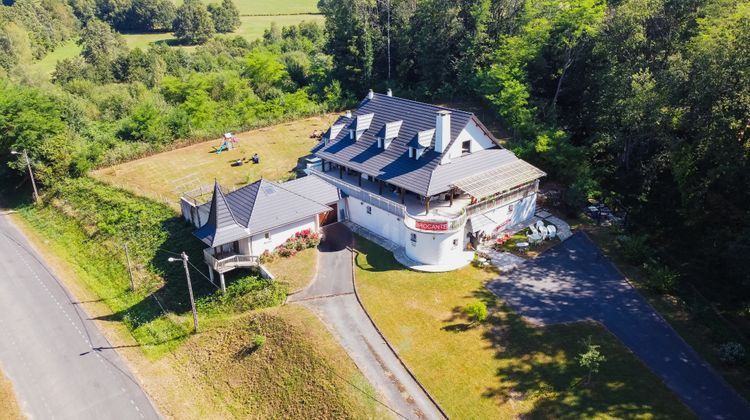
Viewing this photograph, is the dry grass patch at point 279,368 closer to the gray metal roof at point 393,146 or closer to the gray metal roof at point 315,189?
the gray metal roof at point 315,189

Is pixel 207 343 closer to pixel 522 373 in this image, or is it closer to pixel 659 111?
pixel 522 373

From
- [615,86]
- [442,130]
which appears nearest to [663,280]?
[442,130]

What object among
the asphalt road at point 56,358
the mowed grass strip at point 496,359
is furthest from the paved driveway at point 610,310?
the asphalt road at point 56,358

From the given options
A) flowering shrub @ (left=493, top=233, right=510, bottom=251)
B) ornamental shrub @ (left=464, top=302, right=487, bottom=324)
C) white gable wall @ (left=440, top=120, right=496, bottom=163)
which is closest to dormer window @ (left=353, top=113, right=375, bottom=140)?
white gable wall @ (left=440, top=120, right=496, bottom=163)

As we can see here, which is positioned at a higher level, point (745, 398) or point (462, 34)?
point (462, 34)

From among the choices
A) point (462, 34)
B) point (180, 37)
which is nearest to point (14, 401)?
point (462, 34)

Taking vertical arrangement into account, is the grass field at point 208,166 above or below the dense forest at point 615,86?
below
